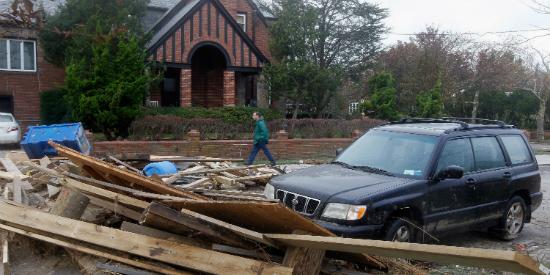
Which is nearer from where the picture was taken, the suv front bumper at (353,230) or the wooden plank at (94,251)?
the wooden plank at (94,251)

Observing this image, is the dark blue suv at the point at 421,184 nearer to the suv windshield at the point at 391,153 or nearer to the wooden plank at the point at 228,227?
the suv windshield at the point at 391,153

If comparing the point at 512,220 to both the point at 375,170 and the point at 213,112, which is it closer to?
the point at 375,170

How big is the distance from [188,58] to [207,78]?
4.17m

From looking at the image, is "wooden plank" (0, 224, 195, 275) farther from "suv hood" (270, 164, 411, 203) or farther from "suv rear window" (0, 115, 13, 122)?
"suv rear window" (0, 115, 13, 122)

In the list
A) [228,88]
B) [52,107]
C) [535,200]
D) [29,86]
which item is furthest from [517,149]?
[29,86]

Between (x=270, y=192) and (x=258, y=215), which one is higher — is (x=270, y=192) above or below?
below

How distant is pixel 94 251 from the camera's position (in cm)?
551

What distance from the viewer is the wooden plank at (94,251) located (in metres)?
5.08

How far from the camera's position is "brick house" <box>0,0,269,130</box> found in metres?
23.2

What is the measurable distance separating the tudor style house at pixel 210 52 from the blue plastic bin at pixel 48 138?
1012 cm

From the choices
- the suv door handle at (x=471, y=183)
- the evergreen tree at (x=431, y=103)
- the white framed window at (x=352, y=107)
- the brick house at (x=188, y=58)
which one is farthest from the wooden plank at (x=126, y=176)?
the white framed window at (x=352, y=107)

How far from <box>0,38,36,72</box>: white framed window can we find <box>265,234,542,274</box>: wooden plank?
2369 centimetres

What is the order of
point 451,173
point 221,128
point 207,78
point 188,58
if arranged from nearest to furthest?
point 451,173, point 221,128, point 188,58, point 207,78

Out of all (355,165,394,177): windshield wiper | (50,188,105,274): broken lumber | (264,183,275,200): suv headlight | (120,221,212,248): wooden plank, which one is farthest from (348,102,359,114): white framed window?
(120,221,212,248): wooden plank
